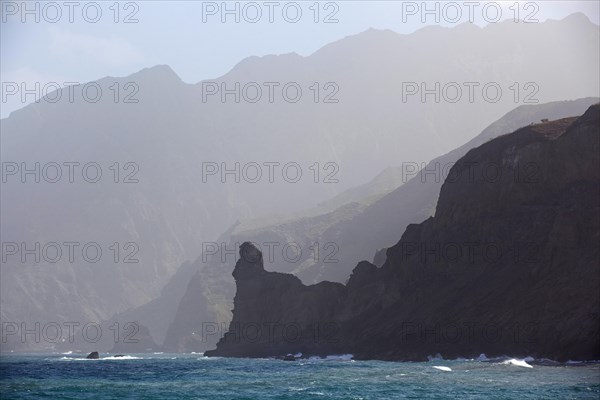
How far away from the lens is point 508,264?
172 meters

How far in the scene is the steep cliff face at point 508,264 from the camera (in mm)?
149125

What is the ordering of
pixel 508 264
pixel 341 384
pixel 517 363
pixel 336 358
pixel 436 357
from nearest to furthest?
pixel 341 384
pixel 517 363
pixel 436 357
pixel 508 264
pixel 336 358

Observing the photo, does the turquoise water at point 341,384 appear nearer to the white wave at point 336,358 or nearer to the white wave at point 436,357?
the white wave at point 436,357

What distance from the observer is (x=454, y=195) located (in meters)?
196

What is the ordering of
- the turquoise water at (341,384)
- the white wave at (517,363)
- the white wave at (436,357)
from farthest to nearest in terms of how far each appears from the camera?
the white wave at (436,357)
the white wave at (517,363)
the turquoise water at (341,384)

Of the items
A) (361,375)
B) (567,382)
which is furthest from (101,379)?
(567,382)

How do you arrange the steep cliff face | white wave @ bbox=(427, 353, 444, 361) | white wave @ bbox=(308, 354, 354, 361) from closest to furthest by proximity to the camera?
the steep cliff face → white wave @ bbox=(427, 353, 444, 361) → white wave @ bbox=(308, 354, 354, 361)

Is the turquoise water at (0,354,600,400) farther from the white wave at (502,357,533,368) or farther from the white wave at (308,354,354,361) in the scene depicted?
the white wave at (308,354,354,361)

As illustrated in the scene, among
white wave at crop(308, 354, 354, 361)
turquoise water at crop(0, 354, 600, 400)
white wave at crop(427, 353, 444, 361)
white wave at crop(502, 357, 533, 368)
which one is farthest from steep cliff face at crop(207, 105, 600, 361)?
turquoise water at crop(0, 354, 600, 400)

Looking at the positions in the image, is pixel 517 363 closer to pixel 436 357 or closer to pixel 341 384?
pixel 436 357

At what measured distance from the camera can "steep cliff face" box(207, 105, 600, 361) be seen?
149m

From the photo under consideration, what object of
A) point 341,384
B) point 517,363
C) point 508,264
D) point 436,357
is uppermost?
point 508,264

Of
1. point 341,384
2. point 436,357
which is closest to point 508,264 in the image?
point 436,357

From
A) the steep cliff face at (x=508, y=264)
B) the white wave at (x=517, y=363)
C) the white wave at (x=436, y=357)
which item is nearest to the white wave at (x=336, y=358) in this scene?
the steep cliff face at (x=508, y=264)
